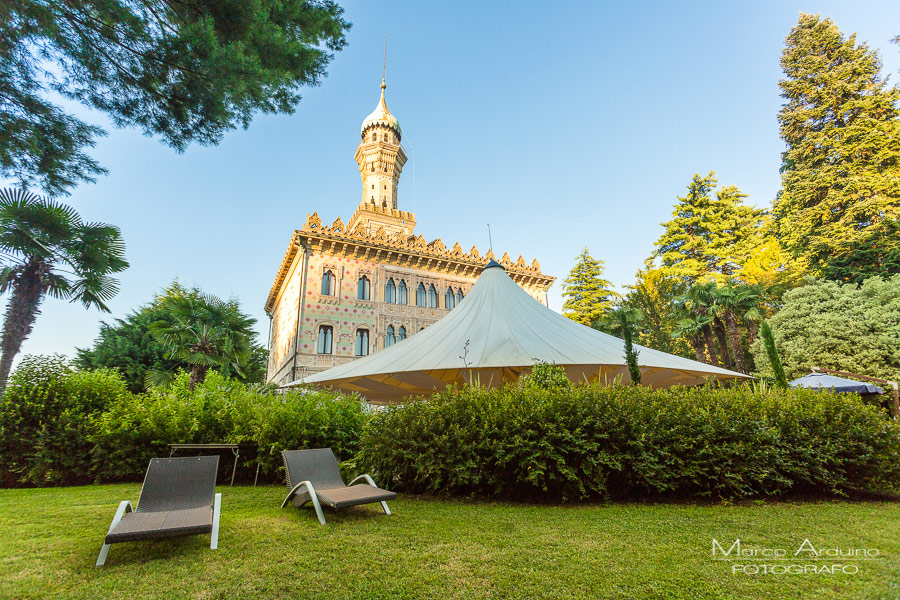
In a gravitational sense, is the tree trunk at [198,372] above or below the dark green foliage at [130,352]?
below

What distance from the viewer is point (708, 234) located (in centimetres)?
2725

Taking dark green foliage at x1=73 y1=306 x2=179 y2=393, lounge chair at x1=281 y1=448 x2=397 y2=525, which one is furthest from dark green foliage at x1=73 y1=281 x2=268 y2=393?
lounge chair at x1=281 y1=448 x2=397 y2=525

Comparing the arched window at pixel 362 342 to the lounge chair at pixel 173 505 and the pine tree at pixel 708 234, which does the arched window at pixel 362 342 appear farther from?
the pine tree at pixel 708 234

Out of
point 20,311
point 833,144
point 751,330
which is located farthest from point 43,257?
point 833,144

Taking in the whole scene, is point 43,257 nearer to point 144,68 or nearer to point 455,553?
point 144,68

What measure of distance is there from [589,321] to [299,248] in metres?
18.8

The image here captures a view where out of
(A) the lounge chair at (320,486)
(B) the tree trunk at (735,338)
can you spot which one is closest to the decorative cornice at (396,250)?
(B) the tree trunk at (735,338)

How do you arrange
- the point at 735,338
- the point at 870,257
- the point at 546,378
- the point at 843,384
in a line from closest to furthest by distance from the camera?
the point at 546,378
the point at 843,384
the point at 735,338
the point at 870,257

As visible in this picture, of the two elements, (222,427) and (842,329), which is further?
(842,329)

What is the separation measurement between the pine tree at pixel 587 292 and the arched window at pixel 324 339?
16.4 metres

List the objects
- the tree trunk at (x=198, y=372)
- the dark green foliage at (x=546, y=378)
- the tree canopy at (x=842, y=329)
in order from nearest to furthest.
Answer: the dark green foliage at (x=546, y=378) < the tree trunk at (x=198, y=372) < the tree canopy at (x=842, y=329)

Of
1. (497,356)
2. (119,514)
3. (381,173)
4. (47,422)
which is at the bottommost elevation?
(119,514)

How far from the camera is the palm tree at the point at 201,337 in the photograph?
43.4ft

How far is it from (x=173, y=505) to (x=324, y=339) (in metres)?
16.2
